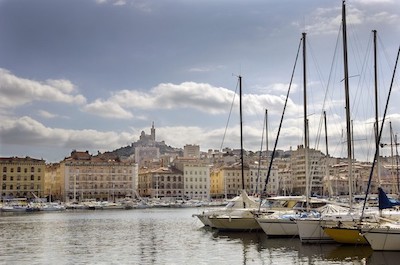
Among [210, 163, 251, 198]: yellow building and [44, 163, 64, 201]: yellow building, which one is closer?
[44, 163, 64, 201]: yellow building

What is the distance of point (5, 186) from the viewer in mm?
135625

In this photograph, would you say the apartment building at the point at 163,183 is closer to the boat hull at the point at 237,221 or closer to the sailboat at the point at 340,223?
the boat hull at the point at 237,221

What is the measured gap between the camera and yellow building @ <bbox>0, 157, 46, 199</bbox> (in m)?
136

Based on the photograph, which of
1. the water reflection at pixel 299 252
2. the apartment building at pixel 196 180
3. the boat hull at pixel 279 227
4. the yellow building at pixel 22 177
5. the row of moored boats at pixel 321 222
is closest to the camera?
the water reflection at pixel 299 252

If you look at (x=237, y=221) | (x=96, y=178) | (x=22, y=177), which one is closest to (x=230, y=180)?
(x=96, y=178)

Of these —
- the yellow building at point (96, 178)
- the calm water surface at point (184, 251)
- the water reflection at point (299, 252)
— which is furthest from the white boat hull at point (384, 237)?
the yellow building at point (96, 178)

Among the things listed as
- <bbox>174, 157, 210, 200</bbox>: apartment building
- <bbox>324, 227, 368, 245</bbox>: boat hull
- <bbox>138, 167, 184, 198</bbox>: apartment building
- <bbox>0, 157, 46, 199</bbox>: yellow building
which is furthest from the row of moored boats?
<bbox>174, 157, 210, 200</bbox>: apartment building

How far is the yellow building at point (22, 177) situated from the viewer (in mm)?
135875

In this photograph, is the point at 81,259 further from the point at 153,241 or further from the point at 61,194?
the point at 61,194

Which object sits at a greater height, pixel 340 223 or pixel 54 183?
pixel 54 183

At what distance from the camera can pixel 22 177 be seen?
137 meters

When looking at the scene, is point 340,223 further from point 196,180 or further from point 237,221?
point 196,180

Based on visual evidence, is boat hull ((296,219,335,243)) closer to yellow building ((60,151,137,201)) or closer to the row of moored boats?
the row of moored boats

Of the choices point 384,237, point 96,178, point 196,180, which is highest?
point 96,178
